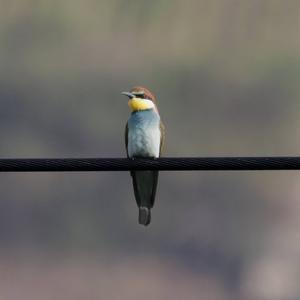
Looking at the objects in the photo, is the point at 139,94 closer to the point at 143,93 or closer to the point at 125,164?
the point at 143,93

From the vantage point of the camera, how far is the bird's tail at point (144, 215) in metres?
8.73

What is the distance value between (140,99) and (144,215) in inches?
42.2

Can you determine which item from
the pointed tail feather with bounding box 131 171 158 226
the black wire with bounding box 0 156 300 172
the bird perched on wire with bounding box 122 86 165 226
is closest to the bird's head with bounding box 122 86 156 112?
the bird perched on wire with bounding box 122 86 165 226

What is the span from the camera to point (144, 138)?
8.46m

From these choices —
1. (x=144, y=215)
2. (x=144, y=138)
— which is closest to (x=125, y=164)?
(x=144, y=138)

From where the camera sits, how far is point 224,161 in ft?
18.1

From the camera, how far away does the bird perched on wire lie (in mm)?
8461

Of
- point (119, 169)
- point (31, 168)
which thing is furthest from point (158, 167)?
point (31, 168)

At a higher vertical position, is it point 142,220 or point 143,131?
point 143,131

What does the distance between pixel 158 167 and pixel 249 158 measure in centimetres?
57

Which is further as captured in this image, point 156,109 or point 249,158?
point 156,109

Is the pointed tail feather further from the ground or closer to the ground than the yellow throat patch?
closer to the ground

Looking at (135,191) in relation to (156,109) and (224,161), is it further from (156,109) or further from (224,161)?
(224,161)

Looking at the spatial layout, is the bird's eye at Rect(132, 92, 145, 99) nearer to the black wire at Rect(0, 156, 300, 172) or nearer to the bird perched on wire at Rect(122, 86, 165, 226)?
the bird perched on wire at Rect(122, 86, 165, 226)
